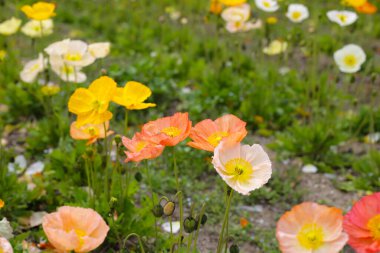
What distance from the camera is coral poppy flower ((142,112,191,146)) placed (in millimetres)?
1433

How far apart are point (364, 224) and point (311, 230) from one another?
0.11 meters

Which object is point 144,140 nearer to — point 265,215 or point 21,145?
point 265,215

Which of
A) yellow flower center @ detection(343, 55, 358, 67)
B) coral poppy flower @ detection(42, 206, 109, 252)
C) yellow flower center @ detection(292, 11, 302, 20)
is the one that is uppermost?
coral poppy flower @ detection(42, 206, 109, 252)

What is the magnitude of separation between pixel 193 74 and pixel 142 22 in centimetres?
114

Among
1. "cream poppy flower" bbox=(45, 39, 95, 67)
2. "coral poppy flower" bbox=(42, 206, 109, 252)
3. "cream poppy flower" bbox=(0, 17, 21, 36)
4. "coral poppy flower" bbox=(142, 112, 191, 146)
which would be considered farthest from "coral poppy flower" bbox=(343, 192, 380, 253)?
"cream poppy flower" bbox=(0, 17, 21, 36)

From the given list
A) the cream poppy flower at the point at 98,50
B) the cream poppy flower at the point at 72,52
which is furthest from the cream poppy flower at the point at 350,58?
the cream poppy flower at the point at 72,52

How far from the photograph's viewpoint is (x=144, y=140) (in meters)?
1.49

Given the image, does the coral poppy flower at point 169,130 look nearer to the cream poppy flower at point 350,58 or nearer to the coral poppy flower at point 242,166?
the coral poppy flower at point 242,166

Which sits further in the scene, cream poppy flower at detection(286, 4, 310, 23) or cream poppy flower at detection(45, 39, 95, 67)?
cream poppy flower at detection(286, 4, 310, 23)

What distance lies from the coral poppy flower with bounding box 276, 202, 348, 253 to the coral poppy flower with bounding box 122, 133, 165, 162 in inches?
13.7

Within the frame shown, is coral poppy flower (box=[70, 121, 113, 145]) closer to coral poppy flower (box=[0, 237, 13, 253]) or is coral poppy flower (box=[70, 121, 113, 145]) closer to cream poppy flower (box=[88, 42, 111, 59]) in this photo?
cream poppy flower (box=[88, 42, 111, 59])

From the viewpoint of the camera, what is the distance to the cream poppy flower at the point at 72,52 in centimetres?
224

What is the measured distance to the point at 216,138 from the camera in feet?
4.93

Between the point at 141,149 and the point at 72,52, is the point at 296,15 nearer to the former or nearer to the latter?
the point at 72,52
